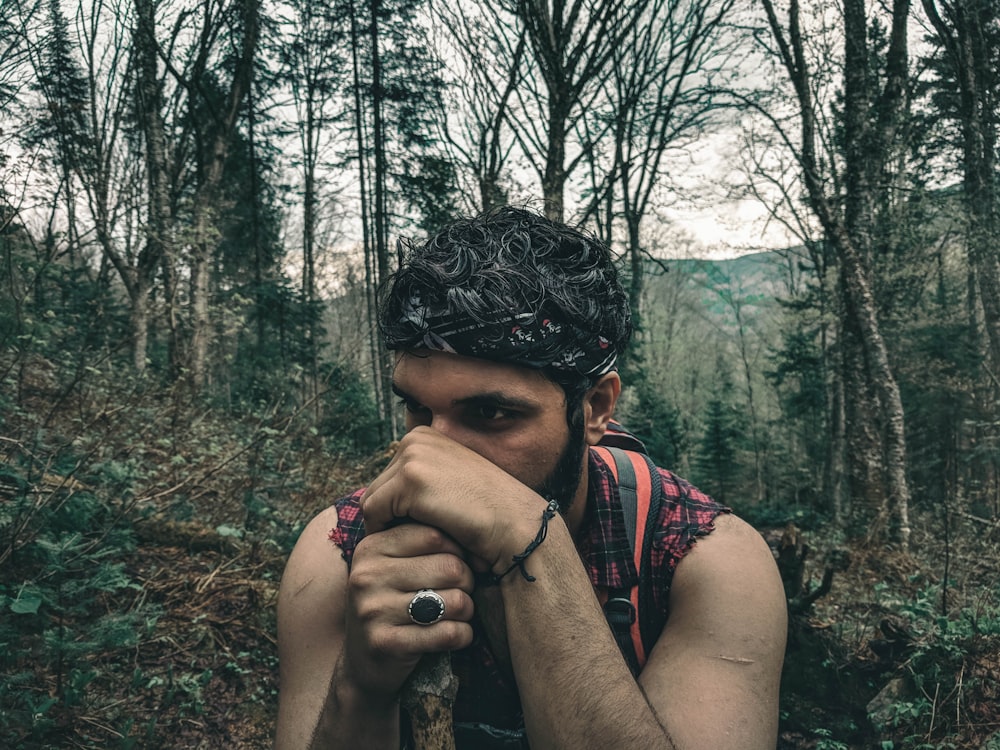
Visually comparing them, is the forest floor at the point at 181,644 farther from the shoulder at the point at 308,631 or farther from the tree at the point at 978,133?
the tree at the point at 978,133

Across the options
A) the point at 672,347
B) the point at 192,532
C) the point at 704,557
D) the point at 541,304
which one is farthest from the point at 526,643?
the point at 672,347

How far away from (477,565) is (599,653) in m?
0.35

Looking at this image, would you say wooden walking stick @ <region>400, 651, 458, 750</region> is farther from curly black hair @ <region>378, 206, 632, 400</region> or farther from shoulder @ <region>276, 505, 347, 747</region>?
curly black hair @ <region>378, 206, 632, 400</region>

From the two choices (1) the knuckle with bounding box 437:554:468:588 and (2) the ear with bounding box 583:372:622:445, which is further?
(2) the ear with bounding box 583:372:622:445

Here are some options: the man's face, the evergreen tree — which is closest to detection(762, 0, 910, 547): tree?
the man's face

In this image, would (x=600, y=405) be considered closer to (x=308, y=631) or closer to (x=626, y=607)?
(x=626, y=607)

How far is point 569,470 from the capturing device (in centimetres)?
170

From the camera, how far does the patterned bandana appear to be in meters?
1.54

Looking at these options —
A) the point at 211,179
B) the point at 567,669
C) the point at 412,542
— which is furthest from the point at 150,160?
the point at 567,669

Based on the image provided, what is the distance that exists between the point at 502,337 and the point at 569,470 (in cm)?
50

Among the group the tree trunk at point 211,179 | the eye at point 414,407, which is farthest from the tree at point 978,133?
the tree trunk at point 211,179

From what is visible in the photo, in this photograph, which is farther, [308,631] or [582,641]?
[308,631]

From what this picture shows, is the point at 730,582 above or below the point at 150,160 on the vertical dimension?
below

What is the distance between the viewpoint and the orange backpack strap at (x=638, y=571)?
1611 mm
